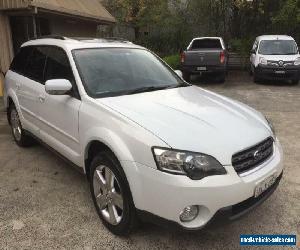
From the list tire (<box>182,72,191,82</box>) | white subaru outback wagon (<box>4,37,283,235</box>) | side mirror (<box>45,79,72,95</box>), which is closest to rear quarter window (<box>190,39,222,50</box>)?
tire (<box>182,72,191,82</box>)

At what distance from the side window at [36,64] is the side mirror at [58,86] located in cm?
101

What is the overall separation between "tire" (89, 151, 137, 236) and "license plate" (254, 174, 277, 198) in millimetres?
1049

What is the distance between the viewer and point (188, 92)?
4391 mm

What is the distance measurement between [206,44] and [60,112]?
12727 millimetres

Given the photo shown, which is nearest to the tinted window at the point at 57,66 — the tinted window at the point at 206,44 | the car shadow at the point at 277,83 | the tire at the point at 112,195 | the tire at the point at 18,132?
the tire at the point at 112,195

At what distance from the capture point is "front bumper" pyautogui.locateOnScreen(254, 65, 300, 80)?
13.3m

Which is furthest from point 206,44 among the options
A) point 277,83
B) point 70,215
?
point 70,215

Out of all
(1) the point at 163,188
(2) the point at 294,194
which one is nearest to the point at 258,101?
(2) the point at 294,194

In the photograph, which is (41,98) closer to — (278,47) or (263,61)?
(263,61)

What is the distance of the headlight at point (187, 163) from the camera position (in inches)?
115

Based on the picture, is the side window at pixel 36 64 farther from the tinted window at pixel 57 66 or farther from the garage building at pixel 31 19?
the garage building at pixel 31 19

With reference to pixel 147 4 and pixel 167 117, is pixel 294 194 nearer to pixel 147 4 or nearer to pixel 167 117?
pixel 167 117

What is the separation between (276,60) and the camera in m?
13.4

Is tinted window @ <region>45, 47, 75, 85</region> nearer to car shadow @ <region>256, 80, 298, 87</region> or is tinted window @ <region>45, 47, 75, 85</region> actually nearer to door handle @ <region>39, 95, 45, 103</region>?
door handle @ <region>39, 95, 45, 103</region>
